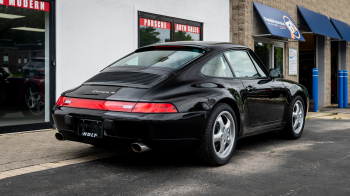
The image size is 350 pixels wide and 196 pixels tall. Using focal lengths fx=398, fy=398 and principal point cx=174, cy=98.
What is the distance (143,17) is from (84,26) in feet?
5.87

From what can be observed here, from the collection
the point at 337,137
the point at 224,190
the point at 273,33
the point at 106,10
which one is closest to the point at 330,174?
the point at 224,190

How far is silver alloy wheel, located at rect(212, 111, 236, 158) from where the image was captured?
4.40m

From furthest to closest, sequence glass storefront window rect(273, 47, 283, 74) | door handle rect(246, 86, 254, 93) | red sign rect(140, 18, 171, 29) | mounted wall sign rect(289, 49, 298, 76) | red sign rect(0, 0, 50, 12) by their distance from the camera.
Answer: mounted wall sign rect(289, 49, 298, 76), glass storefront window rect(273, 47, 283, 74), red sign rect(140, 18, 171, 29), red sign rect(0, 0, 50, 12), door handle rect(246, 86, 254, 93)

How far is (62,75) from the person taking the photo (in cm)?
747

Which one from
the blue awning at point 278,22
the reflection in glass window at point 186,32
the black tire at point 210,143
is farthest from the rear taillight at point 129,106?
the blue awning at point 278,22

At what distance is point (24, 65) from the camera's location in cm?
730

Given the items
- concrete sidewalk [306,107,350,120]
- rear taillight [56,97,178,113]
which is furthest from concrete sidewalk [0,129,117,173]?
concrete sidewalk [306,107,350,120]

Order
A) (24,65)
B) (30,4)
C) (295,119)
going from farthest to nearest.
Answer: (24,65) → (30,4) → (295,119)

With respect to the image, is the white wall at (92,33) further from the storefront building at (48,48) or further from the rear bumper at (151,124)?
the rear bumper at (151,124)

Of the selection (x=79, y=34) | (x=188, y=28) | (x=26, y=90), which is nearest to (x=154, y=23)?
(x=188, y=28)

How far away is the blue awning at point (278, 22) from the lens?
12594mm

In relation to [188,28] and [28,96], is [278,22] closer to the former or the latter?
[188,28]

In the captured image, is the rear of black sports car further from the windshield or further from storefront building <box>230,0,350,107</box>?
storefront building <box>230,0,350,107</box>

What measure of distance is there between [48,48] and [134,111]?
167 inches
